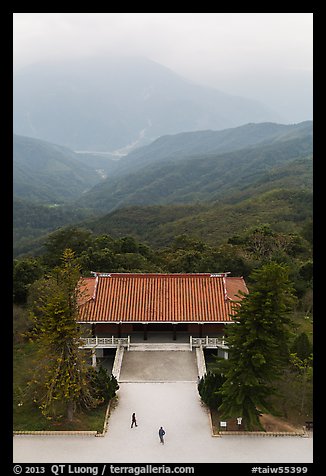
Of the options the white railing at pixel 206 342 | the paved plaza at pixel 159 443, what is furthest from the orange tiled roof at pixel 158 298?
the paved plaza at pixel 159 443

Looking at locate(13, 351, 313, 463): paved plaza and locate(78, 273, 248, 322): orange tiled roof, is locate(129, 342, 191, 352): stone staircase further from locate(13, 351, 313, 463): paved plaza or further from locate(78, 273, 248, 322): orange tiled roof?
locate(13, 351, 313, 463): paved plaza

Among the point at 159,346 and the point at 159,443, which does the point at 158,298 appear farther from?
the point at 159,443

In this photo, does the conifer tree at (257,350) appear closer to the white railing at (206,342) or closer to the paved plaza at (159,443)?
the paved plaza at (159,443)

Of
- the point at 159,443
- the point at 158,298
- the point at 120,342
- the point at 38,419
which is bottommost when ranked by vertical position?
the point at 159,443

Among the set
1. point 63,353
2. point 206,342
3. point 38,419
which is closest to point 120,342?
point 206,342

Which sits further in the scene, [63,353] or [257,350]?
[63,353]
